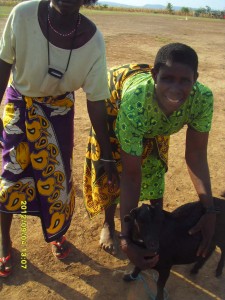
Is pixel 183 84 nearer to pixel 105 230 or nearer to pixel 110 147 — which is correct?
pixel 110 147

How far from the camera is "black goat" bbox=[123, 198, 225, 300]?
1.89 metres

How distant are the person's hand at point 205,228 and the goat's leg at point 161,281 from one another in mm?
255

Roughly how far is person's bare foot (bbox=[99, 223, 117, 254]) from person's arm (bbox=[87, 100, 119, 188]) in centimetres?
59

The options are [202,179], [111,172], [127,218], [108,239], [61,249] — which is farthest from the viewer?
[108,239]

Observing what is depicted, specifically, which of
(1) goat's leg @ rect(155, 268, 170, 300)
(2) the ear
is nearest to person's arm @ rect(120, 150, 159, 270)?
(1) goat's leg @ rect(155, 268, 170, 300)

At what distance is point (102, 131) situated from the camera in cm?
221

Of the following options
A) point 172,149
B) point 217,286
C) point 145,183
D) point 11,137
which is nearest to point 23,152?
point 11,137

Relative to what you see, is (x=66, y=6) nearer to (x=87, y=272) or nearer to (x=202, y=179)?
(x=202, y=179)

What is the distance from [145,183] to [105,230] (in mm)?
559

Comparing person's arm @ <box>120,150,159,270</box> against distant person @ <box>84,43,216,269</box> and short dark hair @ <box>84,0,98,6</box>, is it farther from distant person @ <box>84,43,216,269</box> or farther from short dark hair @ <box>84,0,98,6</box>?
short dark hair @ <box>84,0,98,6</box>

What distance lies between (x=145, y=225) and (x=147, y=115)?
0.61 m

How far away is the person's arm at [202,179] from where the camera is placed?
2164 mm

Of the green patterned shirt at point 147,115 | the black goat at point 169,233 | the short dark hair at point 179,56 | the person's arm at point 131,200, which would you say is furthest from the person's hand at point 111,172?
the short dark hair at point 179,56

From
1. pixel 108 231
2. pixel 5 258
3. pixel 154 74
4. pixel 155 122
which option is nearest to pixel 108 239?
pixel 108 231
